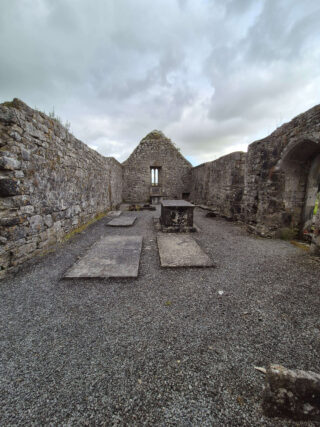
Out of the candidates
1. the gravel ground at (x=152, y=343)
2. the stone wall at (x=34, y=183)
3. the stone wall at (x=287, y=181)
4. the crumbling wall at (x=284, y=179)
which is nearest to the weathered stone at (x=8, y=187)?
the stone wall at (x=34, y=183)

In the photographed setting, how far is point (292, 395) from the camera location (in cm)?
94

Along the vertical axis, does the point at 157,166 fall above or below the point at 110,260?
above

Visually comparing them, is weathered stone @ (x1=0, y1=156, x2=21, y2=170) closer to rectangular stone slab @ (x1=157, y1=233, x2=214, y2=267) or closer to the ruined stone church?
the ruined stone church

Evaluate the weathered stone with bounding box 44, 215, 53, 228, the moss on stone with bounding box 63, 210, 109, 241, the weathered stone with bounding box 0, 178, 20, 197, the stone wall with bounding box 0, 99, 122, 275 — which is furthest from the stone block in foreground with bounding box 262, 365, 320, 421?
the moss on stone with bounding box 63, 210, 109, 241

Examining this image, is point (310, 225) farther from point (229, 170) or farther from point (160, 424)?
point (160, 424)

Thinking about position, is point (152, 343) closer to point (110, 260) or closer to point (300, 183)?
point (110, 260)

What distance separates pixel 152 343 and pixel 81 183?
4691 mm

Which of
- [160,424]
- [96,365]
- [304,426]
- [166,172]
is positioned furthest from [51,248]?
[166,172]

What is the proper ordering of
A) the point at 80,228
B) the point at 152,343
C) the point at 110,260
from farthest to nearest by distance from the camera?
the point at 80,228, the point at 110,260, the point at 152,343

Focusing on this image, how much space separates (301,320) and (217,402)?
1246mm

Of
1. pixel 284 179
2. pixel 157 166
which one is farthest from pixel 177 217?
pixel 157 166

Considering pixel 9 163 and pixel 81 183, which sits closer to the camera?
pixel 9 163

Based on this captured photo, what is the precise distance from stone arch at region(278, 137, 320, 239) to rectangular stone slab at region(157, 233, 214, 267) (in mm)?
2686

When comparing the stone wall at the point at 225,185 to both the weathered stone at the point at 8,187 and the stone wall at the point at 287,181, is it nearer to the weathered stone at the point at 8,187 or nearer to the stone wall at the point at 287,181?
the stone wall at the point at 287,181
